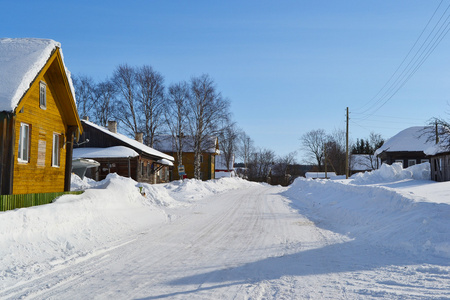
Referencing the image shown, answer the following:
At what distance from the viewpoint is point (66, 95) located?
17.5 metres

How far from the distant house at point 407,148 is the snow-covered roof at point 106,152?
32.8 metres

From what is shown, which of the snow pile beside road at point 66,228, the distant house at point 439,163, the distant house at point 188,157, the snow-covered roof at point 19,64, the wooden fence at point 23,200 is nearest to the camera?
the snow pile beside road at point 66,228

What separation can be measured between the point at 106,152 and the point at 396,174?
88.1 feet

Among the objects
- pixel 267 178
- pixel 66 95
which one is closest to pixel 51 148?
pixel 66 95

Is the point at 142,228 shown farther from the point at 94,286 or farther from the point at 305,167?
the point at 305,167

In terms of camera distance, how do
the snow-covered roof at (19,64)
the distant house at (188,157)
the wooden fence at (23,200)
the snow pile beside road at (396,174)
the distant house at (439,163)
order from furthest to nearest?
1. the distant house at (188,157)
2. the snow pile beside road at (396,174)
3. the distant house at (439,163)
4. the snow-covered roof at (19,64)
5. the wooden fence at (23,200)

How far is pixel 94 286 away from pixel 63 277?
870 mm

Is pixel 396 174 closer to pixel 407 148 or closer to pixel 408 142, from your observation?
pixel 407 148

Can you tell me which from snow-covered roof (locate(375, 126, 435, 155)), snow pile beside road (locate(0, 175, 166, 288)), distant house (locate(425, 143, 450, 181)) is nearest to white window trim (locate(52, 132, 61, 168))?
snow pile beside road (locate(0, 175, 166, 288))

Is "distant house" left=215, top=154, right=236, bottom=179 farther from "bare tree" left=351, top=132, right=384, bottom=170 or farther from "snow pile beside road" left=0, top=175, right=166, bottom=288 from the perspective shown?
"snow pile beside road" left=0, top=175, right=166, bottom=288

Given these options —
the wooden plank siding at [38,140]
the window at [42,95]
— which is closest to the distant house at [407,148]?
the wooden plank siding at [38,140]

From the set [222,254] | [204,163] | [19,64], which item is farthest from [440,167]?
[204,163]

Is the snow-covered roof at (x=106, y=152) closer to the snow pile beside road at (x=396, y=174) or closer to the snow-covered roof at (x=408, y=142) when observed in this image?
the snow pile beside road at (x=396, y=174)

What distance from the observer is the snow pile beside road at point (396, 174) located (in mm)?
35781
